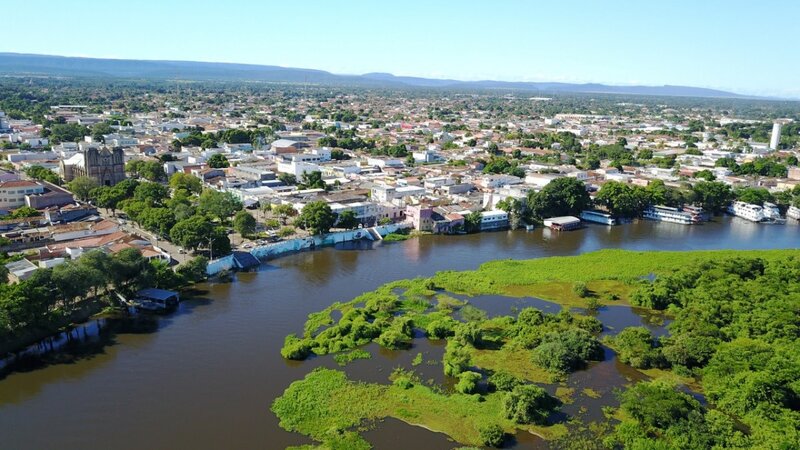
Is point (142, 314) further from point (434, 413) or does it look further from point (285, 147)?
point (285, 147)

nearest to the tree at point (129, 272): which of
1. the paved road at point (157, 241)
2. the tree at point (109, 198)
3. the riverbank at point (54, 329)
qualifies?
the riverbank at point (54, 329)

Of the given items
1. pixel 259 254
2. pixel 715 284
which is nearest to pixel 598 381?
pixel 715 284

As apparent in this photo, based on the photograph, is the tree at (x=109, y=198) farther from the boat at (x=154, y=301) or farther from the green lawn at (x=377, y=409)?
the green lawn at (x=377, y=409)

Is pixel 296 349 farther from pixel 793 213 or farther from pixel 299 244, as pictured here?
pixel 793 213

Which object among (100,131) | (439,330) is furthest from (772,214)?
(100,131)

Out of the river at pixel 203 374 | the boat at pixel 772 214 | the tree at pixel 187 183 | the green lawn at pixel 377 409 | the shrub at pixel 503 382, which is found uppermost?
the tree at pixel 187 183
